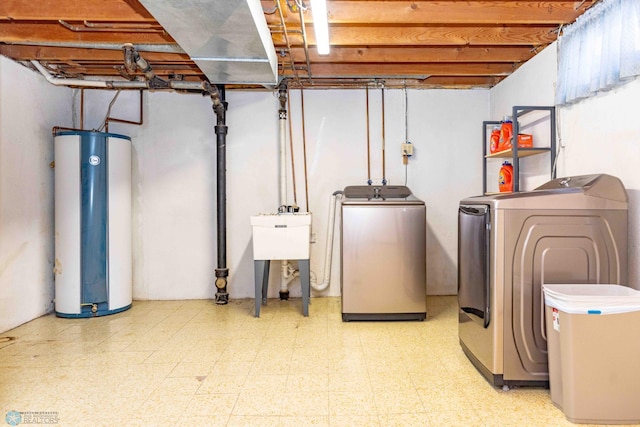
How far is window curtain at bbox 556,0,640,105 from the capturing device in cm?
201

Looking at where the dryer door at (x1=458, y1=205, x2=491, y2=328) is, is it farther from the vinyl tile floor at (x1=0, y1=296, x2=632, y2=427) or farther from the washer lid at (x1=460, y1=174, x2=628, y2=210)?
the vinyl tile floor at (x1=0, y1=296, x2=632, y2=427)

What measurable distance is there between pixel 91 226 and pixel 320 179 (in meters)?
2.27

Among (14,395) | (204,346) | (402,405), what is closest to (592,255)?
(402,405)

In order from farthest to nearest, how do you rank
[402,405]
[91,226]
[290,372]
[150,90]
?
1. [150,90]
2. [91,226]
3. [290,372]
4. [402,405]

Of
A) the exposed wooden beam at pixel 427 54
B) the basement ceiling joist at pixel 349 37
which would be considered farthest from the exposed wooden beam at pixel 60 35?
the exposed wooden beam at pixel 427 54

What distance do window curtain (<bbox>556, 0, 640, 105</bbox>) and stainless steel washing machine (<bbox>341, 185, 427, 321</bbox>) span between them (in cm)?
134

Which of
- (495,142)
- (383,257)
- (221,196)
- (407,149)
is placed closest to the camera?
(383,257)

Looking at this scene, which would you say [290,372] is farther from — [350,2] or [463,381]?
[350,2]

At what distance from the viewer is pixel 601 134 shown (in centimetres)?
235

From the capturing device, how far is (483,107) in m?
4.11

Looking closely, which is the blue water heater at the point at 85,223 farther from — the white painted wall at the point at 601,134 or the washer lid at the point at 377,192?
the white painted wall at the point at 601,134

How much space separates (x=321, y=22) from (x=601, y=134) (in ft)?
6.25

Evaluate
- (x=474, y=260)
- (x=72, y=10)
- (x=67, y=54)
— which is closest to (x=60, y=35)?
(x=67, y=54)

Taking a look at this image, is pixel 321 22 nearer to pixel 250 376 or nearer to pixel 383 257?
pixel 383 257
